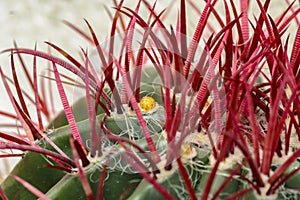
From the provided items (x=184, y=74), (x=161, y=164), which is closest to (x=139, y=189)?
(x=161, y=164)

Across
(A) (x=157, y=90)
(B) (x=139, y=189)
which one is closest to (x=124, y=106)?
(A) (x=157, y=90)

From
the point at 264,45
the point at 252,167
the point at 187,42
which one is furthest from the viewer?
the point at 187,42

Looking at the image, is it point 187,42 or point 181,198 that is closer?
point 181,198

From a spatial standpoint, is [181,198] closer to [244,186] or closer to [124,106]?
[244,186]

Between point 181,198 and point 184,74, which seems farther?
point 184,74

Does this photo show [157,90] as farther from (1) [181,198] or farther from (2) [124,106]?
(1) [181,198]

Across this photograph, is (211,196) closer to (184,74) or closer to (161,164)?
(161,164)

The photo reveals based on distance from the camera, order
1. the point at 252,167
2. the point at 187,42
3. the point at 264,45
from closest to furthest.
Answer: the point at 252,167, the point at 264,45, the point at 187,42
